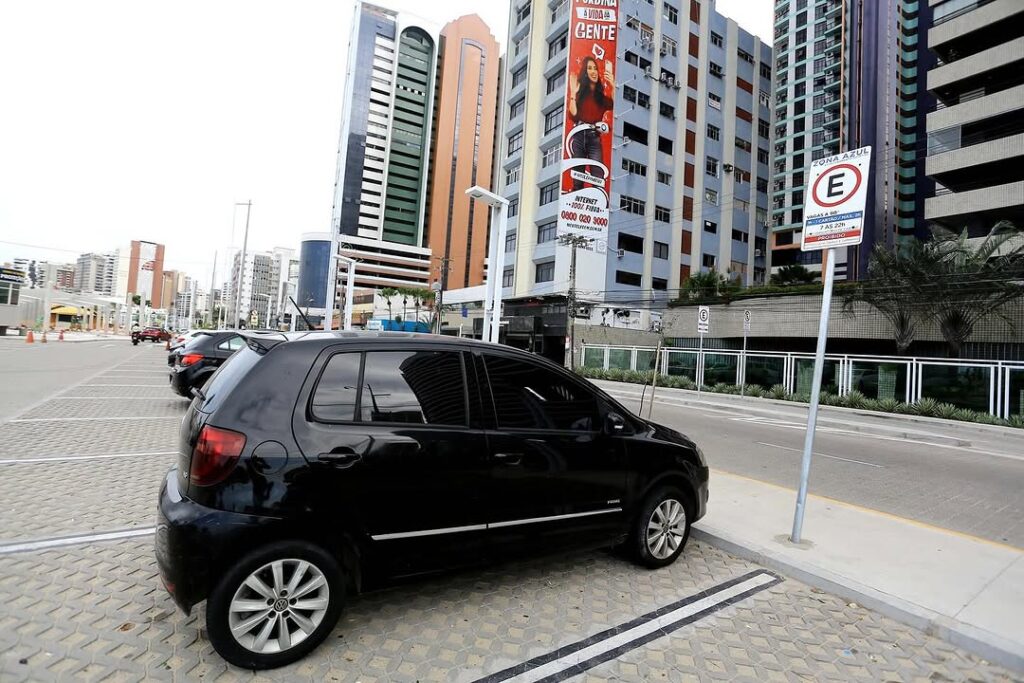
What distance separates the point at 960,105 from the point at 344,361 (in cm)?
4362

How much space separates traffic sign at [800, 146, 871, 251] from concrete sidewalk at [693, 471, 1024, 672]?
8.02 ft

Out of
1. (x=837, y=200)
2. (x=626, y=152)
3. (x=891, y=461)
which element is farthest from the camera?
(x=626, y=152)

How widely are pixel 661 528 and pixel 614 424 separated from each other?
95cm

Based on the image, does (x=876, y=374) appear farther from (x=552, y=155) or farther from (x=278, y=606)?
(x=552, y=155)

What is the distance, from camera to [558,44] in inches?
1777

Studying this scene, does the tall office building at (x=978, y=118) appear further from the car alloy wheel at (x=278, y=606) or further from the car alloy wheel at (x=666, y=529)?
the car alloy wheel at (x=278, y=606)

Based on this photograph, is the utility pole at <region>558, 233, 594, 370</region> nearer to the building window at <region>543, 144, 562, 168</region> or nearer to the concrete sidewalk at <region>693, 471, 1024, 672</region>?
the building window at <region>543, 144, 562, 168</region>

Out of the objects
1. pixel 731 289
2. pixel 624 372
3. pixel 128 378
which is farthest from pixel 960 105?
pixel 128 378

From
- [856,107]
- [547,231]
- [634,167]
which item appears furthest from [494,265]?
[856,107]

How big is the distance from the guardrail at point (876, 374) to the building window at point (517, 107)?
94.8 feet

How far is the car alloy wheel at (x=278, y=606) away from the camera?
2.45m

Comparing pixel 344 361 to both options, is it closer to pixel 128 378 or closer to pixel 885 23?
pixel 128 378

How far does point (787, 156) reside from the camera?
2675 inches

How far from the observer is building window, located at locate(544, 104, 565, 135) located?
4328 cm
